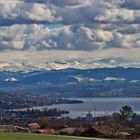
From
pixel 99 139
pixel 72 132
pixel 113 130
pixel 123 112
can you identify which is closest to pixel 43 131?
pixel 72 132

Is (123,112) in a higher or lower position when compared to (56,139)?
higher

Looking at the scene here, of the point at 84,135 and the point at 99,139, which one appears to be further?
the point at 84,135

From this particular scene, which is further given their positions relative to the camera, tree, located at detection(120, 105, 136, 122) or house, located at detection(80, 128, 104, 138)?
tree, located at detection(120, 105, 136, 122)

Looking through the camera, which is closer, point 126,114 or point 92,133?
point 92,133

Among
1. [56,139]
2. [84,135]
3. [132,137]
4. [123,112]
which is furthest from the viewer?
[123,112]

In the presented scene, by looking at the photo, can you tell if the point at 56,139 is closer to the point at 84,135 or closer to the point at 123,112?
the point at 84,135

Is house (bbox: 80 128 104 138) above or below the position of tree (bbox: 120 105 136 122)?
below

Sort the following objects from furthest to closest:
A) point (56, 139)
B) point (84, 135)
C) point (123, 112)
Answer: point (123, 112), point (84, 135), point (56, 139)

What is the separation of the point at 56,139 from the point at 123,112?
176 feet

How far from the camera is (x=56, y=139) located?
3441 cm

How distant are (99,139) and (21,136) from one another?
4863 mm

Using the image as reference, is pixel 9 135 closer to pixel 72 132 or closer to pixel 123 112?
pixel 72 132

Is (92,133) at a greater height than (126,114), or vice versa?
(126,114)

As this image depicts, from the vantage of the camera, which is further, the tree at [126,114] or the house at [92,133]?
the tree at [126,114]
